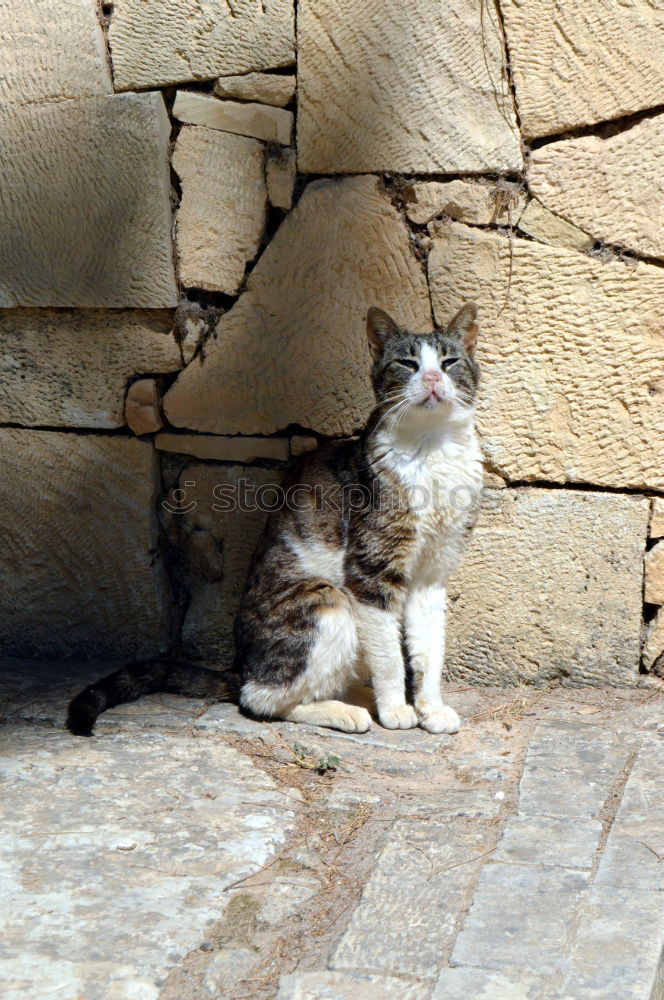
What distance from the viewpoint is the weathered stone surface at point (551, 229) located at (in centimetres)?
349

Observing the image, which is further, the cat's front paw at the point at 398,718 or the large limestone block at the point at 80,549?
the large limestone block at the point at 80,549

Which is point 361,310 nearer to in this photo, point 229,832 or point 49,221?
point 49,221

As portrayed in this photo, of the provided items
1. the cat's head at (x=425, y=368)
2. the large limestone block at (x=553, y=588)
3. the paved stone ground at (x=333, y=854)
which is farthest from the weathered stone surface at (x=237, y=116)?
the paved stone ground at (x=333, y=854)

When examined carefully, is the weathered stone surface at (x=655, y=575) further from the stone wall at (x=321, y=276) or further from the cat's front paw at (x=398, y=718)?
the cat's front paw at (x=398, y=718)

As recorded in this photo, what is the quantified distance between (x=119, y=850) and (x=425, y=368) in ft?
5.85

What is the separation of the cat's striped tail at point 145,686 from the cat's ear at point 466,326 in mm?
1527

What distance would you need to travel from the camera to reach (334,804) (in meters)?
3.02

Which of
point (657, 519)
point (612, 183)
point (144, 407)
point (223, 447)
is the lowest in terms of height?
point (657, 519)

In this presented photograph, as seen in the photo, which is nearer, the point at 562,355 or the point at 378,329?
the point at 378,329

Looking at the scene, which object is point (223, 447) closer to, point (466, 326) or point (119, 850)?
point (466, 326)

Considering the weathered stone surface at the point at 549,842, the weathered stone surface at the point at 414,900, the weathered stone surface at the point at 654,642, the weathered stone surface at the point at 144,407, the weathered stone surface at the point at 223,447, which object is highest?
the weathered stone surface at the point at 144,407

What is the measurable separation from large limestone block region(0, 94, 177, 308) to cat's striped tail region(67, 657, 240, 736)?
1.41 metres

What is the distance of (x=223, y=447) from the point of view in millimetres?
3963

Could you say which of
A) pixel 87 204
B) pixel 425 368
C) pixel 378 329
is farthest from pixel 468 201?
pixel 87 204
